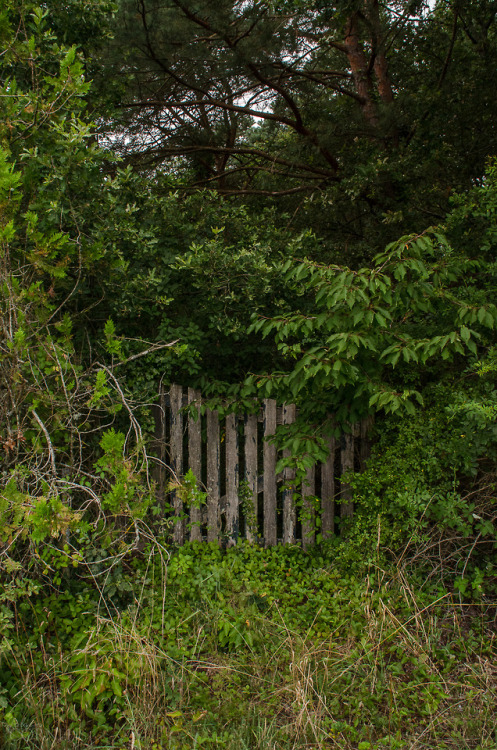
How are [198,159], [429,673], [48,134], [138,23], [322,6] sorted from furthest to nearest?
[198,159]
[138,23]
[322,6]
[48,134]
[429,673]

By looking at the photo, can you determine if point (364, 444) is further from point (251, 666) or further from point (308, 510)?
point (251, 666)

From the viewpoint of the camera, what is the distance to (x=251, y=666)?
9.89ft

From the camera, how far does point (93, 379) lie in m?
3.74

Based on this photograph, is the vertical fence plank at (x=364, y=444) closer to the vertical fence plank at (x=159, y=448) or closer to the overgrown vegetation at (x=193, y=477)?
the overgrown vegetation at (x=193, y=477)

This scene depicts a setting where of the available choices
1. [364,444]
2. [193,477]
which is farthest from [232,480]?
[193,477]

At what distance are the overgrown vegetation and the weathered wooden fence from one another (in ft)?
0.59

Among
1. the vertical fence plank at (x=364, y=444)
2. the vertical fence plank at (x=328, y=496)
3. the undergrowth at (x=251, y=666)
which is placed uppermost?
the vertical fence plank at (x=364, y=444)

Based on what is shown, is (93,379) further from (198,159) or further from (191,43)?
(198,159)

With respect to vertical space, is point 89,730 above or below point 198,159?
→ below

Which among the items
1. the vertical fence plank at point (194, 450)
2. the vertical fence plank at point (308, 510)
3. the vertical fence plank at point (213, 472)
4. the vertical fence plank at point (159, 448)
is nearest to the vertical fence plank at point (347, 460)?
the vertical fence plank at point (308, 510)

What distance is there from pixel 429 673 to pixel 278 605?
107cm

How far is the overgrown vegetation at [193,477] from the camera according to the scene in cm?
270

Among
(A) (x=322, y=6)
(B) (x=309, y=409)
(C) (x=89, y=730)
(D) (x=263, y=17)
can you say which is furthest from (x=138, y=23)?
(C) (x=89, y=730)

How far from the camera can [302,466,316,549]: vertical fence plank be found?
4.45m
